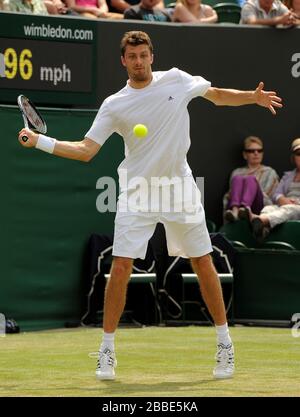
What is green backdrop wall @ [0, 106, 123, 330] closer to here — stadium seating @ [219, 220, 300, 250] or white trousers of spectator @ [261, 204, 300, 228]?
stadium seating @ [219, 220, 300, 250]

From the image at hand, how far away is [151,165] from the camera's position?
25.7 feet

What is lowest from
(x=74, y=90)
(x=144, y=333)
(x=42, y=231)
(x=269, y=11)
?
(x=144, y=333)

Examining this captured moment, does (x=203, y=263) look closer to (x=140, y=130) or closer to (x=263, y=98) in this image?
(x=140, y=130)

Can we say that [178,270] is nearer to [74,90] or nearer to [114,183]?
[114,183]

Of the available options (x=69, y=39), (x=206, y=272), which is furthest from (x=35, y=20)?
(x=206, y=272)

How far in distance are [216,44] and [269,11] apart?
0.70m

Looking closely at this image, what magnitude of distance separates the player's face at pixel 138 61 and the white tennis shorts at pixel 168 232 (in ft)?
2.78

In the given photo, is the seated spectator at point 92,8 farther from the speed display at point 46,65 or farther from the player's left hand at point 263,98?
the player's left hand at point 263,98

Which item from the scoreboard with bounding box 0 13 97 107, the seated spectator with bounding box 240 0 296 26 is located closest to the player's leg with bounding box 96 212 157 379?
the scoreboard with bounding box 0 13 97 107

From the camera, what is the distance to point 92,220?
1199cm

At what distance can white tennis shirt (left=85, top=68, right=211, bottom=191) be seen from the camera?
7812 millimetres

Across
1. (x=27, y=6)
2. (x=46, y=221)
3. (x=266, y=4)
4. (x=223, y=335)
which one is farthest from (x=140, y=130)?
(x=266, y=4)

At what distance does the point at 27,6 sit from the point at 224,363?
537 centimetres

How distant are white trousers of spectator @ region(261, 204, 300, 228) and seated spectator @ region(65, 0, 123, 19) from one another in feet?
8.57
